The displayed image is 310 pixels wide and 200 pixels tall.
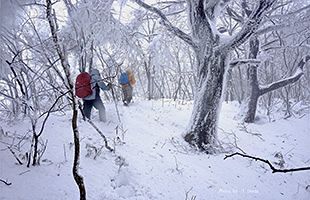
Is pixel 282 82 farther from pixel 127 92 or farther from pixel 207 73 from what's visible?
pixel 127 92

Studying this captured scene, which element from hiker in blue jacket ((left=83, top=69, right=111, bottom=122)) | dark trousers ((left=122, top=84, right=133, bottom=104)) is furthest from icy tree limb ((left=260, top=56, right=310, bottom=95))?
hiker in blue jacket ((left=83, top=69, right=111, bottom=122))

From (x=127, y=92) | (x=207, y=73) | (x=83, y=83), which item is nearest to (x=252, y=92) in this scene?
(x=207, y=73)

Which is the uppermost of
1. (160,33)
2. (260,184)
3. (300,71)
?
(160,33)

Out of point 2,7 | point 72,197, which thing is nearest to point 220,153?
point 72,197

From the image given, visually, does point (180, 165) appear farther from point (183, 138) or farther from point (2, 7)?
point (2, 7)

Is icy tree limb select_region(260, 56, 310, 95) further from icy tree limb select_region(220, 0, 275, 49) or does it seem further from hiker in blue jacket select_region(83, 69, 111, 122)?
hiker in blue jacket select_region(83, 69, 111, 122)

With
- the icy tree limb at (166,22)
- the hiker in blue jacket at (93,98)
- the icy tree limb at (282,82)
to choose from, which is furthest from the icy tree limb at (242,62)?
the icy tree limb at (282,82)

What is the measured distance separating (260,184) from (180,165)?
5.56 feet

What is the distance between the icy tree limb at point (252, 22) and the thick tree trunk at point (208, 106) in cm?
46

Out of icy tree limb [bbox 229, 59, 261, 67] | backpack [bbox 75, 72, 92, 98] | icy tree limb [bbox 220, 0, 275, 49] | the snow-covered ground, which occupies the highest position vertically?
icy tree limb [bbox 220, 0, 275, 49]

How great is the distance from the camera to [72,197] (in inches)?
156

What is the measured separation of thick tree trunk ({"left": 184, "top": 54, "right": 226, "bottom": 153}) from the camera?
7.11 metres

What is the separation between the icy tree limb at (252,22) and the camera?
6332mm

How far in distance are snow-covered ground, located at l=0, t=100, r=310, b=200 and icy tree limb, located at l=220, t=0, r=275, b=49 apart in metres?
2.60
